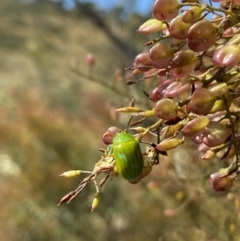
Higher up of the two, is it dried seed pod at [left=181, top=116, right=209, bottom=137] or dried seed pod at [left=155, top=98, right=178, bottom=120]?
dried seed pod at [left=155, top=98, right=178, bottom=120]

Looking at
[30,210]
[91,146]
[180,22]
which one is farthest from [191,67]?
[91,146]

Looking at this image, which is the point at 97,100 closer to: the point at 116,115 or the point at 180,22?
the point at 116,115

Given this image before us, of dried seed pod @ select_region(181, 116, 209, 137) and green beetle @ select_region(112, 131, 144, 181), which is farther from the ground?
dried seed pod @ select_region(181, 116, 209, 137)

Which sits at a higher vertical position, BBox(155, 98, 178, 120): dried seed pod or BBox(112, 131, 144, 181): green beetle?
BBox(155, 98, 178, 120): dried seed pod

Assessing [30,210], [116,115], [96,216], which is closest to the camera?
[116,115]

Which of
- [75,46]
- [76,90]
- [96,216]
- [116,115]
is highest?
[116,115]

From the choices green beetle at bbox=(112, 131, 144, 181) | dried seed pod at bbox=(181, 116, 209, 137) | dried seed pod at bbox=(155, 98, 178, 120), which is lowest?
green beetle at bbox=(112, 131, 144, 181)

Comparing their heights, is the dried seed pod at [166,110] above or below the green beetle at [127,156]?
above

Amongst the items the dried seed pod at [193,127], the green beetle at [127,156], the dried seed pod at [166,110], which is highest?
the dried seed pod at [166,110]
